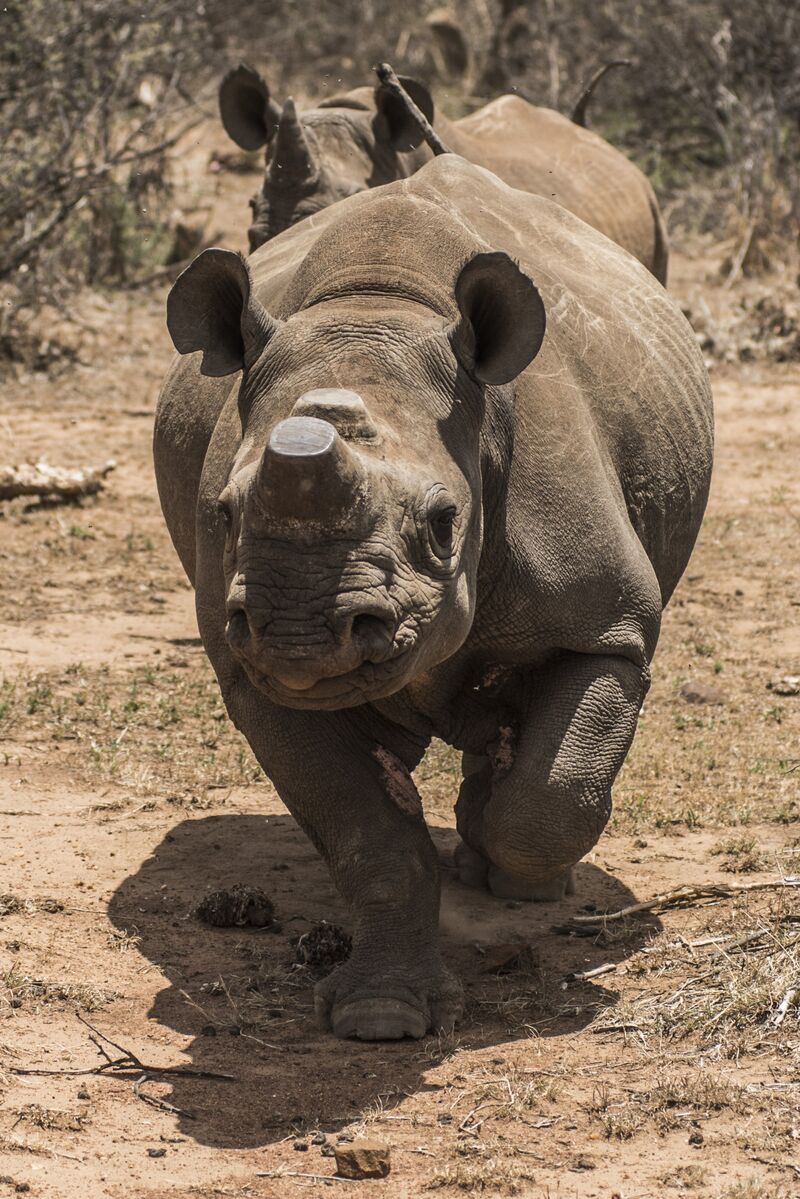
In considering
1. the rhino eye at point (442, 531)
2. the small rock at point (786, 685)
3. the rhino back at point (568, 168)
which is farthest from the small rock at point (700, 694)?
the rhino eye at point (442, 531)

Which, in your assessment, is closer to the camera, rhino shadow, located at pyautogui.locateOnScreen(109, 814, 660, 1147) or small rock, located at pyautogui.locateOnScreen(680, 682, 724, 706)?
rhino shadow, located at pyautogui.locateOnScreen(109, 814, 660, 1147)

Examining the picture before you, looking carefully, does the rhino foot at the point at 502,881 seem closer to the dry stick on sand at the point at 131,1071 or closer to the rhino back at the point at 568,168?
the dry stick on sand at the point at 131,1071

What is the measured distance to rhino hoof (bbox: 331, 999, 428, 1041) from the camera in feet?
15.1

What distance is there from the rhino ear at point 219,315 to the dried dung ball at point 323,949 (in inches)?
63.7

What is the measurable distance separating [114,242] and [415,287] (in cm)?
1091

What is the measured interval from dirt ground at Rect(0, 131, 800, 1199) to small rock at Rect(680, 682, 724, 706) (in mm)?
19

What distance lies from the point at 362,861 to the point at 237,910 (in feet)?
2.68

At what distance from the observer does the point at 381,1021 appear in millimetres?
4605

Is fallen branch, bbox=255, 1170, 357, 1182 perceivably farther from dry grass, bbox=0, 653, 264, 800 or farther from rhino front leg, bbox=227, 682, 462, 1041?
dry grass, bbox=0, 653, 264, 800

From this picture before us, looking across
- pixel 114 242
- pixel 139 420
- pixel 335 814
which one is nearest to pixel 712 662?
pixel 335 814

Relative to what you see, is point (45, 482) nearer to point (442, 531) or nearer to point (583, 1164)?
point (442, 531)

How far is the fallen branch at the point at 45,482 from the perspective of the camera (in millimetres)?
10000

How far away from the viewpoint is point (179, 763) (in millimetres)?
6797

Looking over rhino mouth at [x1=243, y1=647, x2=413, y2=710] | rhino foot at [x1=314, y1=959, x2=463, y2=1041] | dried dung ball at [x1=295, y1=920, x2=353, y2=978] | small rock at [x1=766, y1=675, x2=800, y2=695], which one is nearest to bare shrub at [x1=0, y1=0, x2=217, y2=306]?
small rock at [x1=766, y1=675, x2=800, y2=695]
